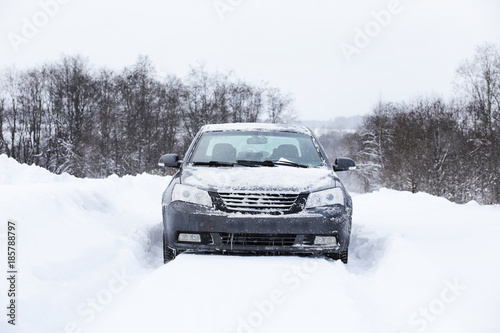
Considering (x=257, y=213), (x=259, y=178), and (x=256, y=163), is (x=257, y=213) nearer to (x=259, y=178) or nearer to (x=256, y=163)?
(x=259, y=178)

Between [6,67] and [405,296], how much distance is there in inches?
2176

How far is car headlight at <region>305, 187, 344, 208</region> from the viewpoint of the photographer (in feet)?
14.1

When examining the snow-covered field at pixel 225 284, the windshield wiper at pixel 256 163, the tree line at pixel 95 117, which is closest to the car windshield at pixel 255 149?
the windshield wiper at pixel 256 163

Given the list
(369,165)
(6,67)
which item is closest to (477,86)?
(369,165)

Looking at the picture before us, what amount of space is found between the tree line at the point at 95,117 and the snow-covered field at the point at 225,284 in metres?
42.4

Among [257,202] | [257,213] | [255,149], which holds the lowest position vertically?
[257,213]

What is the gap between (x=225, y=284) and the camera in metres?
3.68

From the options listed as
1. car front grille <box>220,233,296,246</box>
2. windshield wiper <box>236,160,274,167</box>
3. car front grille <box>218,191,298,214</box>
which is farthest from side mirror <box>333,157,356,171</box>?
car front grille <box>220,233,296,246</box>

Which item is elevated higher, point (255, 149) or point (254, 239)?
point (255, 149)

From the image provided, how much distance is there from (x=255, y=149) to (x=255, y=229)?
6.09ft

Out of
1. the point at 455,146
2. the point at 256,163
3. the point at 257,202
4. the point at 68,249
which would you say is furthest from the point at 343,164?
the point at 455,146

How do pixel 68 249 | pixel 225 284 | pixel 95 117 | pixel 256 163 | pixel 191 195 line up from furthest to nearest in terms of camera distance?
1. pixel 95 117
2. pixel 256 163
3. pixel 191 195
4. pixel 68 249
5. pixel 225 284

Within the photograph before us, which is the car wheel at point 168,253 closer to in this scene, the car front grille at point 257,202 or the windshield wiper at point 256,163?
the car front grille at point 257,202

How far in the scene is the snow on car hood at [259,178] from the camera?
4273 mm
